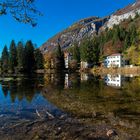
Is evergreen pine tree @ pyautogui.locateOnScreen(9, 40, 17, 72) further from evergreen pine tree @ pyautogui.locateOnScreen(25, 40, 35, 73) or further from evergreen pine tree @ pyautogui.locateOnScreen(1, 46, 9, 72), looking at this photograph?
evergreen pine tree @ pyautogui.locateOnScreen(25, 40, 35, 73)

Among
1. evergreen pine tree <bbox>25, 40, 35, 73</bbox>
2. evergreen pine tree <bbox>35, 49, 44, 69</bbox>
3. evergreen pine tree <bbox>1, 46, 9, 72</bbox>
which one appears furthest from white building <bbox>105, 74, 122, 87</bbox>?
evergreen pine tree <bbox>35, 49, 44, 69</bbox>

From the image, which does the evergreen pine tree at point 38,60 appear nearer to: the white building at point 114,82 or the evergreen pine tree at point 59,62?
the evergreen pine tree at point 59,62

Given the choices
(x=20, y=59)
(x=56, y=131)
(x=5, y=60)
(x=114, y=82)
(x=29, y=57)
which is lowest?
(x=56, y=131)

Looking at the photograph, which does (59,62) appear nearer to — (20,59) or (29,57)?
(29,57)

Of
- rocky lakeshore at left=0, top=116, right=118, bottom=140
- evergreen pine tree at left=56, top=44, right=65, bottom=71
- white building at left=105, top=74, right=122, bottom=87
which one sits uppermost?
evergreen pine tree at left=56, top=44, right=65, bottom=71

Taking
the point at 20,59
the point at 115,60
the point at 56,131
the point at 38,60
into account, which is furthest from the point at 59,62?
the point at 56,131

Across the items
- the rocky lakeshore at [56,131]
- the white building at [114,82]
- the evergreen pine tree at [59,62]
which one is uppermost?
the evergreen pine tree at [59,62]

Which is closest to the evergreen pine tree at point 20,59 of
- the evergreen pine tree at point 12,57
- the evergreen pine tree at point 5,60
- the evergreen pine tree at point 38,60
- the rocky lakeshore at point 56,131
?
the evergreen pine tree at point 12,57

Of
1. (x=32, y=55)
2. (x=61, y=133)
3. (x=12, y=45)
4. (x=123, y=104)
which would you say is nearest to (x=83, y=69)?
(x=32, y=55)

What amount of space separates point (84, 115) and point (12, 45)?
381 ft

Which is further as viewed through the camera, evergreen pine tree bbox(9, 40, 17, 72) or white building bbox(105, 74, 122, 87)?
evergreen pine tree bbox(9, 40, 17, 72)

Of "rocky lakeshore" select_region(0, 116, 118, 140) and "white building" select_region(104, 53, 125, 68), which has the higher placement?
"white building" select_region(104, 53, 125, 68)

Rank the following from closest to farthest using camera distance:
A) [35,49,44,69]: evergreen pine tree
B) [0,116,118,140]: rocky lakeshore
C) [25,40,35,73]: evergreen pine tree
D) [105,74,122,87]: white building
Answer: [0,116,118,140]: rocky lakeshore, [105,74,122,87]: white building, [25,40,35,73]: evergreen pine tree, [35,49,44,69]: evergreen pine tree

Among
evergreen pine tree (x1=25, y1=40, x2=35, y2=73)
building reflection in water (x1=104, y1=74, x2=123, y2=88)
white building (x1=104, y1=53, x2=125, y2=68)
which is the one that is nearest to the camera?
building reflection in water (x1=104, y1=74, x2=123, y2=88)
